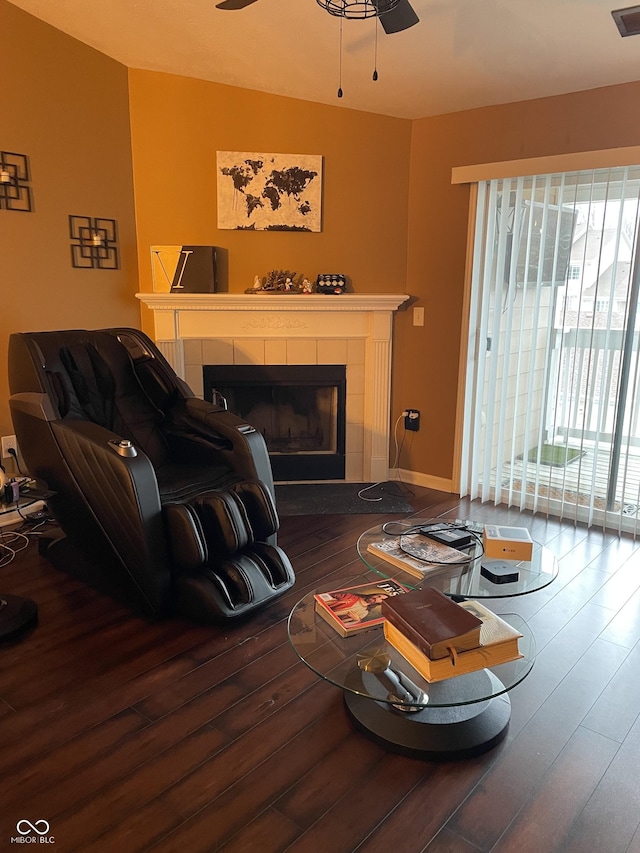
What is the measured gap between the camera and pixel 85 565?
272 cm

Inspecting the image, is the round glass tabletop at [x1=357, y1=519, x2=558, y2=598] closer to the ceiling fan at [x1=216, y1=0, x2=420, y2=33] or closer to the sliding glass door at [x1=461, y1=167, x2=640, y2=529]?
the sliding glass door at [x1=461, y1=167, x2=640, y2=529]

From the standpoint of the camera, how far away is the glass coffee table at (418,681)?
1.63 m

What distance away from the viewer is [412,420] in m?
4.11

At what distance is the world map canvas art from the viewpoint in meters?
3.75

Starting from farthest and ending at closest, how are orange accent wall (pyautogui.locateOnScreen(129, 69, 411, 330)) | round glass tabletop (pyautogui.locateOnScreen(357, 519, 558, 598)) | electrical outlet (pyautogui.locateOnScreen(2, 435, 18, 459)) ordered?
1. orange accent wall (pyautogui.locateOnScreen(129, 69, 411, 330))
2. electrical outlet (pyautogui.locateOnScreen(2, 435, 18, 459))
3. round glass tabletop (pyautogui.locateOnScreen(357, 519, 558, 598))

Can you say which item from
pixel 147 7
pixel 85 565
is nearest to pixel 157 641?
pixel 85 565

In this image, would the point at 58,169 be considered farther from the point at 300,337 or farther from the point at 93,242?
the point at 300,337

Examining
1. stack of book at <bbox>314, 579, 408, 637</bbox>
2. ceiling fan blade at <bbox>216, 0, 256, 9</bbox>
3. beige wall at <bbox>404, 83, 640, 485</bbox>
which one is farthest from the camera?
beige wall at <bbox>404, 83, 640, 485</bbox>

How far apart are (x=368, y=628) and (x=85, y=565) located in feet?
4.84

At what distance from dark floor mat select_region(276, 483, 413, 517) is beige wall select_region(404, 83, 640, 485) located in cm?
38

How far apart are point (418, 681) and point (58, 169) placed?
10.6 ft

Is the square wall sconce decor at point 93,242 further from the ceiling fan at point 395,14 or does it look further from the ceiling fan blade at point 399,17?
the ceiling fan blade at point 399,17

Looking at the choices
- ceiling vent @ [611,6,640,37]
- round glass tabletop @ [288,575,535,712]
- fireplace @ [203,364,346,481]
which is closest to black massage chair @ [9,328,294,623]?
round glass tabletop @ [288,575,535,712]

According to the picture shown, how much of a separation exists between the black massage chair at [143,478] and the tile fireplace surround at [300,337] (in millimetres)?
745
